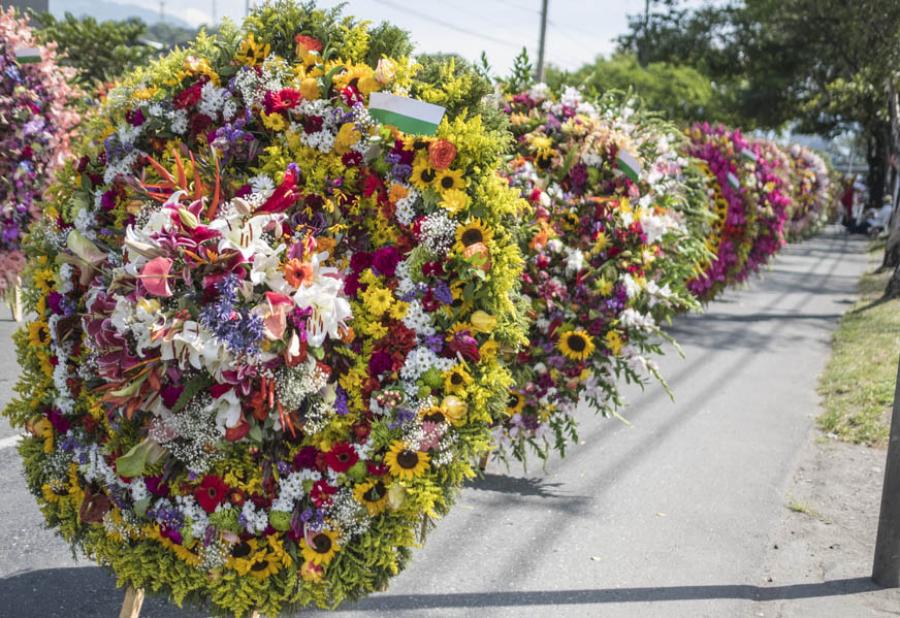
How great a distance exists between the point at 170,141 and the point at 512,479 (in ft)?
11.3

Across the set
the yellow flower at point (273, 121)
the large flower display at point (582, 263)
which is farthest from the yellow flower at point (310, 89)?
the large flower display at point (582, 263)

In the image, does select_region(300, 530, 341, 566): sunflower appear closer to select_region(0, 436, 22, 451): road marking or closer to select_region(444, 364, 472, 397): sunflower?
select_region(444, 364, 472, 397): sunflower

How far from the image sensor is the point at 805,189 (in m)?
17.0

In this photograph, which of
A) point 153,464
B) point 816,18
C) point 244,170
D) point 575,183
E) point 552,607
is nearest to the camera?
point 153,464

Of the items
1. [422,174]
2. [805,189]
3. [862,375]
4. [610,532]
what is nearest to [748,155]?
[862,375]

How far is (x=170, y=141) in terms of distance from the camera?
3.39 meters

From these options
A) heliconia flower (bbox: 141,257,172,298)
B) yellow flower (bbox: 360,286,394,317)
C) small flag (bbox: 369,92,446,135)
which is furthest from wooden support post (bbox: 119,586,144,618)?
small flag (bbox: 369,92,446,135)

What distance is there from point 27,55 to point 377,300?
5826 millimetres

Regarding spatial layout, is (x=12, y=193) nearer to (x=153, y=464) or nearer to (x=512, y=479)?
(x=512, y=479)

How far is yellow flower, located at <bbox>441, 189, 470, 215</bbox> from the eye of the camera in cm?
331

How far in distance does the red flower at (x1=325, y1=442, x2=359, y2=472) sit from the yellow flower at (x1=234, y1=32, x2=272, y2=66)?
1550 millimetres

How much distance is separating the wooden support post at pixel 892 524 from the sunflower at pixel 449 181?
2629 mm

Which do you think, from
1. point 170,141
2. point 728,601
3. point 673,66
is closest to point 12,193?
point 170,141

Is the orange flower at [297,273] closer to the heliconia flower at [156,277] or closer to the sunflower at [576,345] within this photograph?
the heliconia flower at [156,277]
